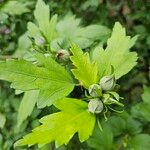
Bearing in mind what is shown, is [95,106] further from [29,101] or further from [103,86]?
[29,101]

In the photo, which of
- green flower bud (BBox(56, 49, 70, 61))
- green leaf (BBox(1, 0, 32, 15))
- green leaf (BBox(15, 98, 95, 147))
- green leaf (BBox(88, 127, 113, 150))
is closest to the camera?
green leaf (BBox(15, 98, 95, 147))

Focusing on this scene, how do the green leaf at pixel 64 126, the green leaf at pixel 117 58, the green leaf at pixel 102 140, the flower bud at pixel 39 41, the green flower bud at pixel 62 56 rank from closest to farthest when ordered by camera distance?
the green leaf at pixel 64 126, the green leaf at pixel 117 58, the green flower bud at pixel 62 56, the flower bud at pixel 39 41, the green leaf at pixel 102 140

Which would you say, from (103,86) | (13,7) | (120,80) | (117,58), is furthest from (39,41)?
(120,80)

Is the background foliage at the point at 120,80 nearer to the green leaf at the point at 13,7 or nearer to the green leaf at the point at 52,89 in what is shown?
the green leaf at the point at 13,7

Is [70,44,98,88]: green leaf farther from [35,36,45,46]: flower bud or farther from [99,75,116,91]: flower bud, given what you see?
[35,36,45,46]: flower bud

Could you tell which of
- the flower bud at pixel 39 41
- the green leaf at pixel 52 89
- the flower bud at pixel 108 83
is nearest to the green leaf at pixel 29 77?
the green leaf at pixel 52 89

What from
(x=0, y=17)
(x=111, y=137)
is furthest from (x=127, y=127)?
(x=0, y=17)

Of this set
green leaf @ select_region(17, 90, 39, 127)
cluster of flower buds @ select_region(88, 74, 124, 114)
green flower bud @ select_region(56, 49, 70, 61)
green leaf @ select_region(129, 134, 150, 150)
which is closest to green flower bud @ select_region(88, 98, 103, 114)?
cluster of flower buds @ select_region(88, 74, 124, 114)
